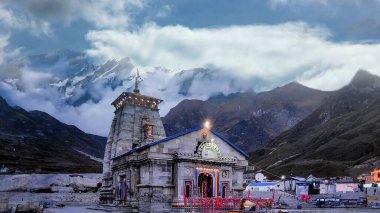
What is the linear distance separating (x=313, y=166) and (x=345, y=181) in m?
69.4

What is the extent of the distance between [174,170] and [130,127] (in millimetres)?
15477

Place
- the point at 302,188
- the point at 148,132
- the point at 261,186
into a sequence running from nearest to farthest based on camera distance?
the point at 148,132 < the point at 302,188 < the point at 261,186

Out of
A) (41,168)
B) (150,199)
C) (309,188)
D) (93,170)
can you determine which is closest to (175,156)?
(150,199)

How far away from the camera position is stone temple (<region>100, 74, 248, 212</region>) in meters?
35.8

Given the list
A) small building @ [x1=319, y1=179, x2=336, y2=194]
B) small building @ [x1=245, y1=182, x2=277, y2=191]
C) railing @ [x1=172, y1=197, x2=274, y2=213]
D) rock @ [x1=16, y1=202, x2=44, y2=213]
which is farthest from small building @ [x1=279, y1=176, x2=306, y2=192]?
rock @ [x1=16, y1=202, x2=44, y2=213]

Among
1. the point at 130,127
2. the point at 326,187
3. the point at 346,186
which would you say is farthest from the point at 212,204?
the point at 346,186

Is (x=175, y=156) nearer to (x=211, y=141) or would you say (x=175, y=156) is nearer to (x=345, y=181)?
(x=211, y=141)

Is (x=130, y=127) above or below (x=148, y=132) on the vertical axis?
above

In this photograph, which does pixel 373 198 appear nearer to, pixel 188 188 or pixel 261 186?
pixel 188 188

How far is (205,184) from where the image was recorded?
131 feet

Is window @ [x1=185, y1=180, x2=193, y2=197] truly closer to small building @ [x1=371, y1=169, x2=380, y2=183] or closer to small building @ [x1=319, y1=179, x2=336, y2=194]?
small building @ [x1=319, y1=179, x2=336, y2=194]

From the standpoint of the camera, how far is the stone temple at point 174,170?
3578 centimetres

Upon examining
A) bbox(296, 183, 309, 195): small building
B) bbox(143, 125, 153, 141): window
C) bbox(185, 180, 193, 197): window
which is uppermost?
bbox(143, 125, 153, 141): window

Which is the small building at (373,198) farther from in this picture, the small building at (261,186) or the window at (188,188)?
the small building at (261,186)
